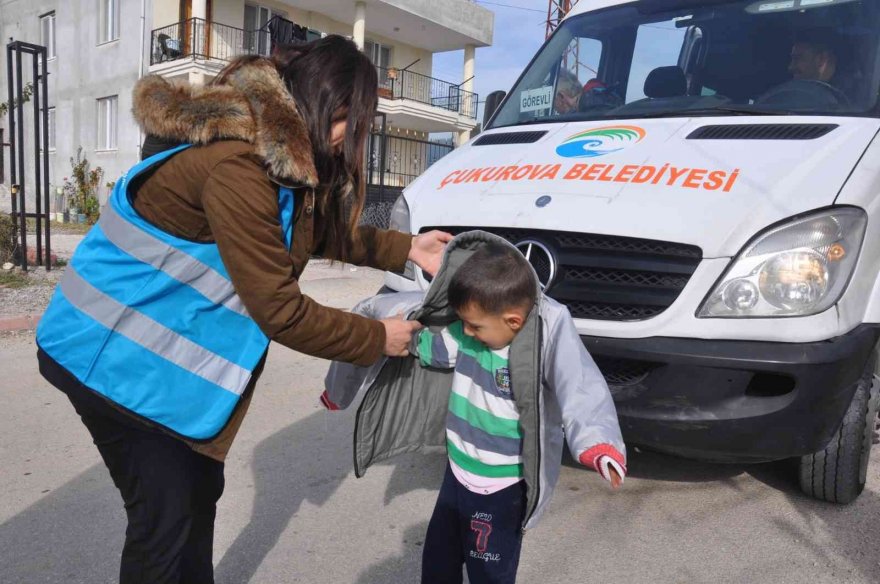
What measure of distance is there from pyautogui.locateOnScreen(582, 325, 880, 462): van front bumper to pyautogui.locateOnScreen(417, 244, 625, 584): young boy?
2.55ft

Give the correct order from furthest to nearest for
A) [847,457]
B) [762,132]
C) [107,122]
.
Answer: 1. [107,122]
2. [762,132]
3. [847,457]

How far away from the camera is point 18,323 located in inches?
259

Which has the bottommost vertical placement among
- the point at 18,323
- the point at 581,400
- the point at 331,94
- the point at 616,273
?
the point at 18,323

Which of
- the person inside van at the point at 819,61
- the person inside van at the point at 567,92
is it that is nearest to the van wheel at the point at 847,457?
the person inside van at the point at 819,61

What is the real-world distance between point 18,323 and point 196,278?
5.67 meters

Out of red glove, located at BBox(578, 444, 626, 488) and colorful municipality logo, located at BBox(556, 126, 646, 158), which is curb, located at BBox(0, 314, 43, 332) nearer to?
colorful municipality logo, located at BBox(556, 126, 646, 158)

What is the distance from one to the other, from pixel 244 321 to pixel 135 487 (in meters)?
0.49

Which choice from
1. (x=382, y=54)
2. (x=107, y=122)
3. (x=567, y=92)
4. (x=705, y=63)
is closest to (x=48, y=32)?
(x=107, y=122)

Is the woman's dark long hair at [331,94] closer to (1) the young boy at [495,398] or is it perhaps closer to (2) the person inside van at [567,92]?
(1) the young boy at [495,398]

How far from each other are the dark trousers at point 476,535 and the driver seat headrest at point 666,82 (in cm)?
259

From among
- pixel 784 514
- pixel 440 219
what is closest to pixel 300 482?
pixel 440 219

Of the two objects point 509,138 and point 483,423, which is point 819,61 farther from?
point 483,423

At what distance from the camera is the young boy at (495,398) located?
208cm

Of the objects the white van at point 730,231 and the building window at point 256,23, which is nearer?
the white van at point 730,231
